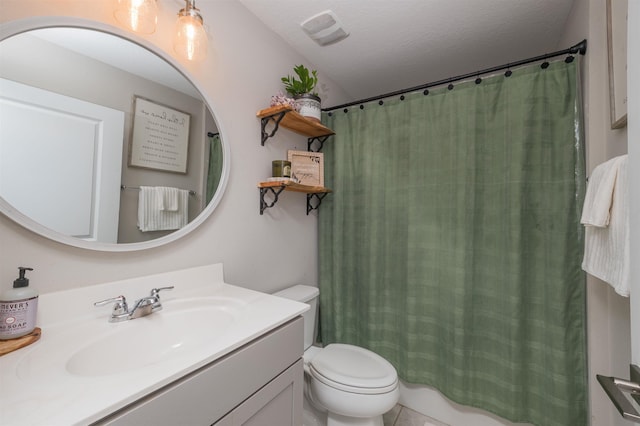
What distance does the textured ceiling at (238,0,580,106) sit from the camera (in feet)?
4.23

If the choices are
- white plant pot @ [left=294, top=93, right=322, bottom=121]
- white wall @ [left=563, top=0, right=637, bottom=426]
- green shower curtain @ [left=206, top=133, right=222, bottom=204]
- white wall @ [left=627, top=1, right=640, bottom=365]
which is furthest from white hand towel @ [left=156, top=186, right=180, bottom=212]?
white wall @ [left=563, top=0, right=637, bottom=426]

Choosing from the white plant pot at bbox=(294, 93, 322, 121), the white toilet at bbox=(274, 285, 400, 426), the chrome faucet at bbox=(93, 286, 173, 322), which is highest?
the white plant pot at bbox=(294, 93, 322, 121)

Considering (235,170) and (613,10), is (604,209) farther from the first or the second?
(235,170)

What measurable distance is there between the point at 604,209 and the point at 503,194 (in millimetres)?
493

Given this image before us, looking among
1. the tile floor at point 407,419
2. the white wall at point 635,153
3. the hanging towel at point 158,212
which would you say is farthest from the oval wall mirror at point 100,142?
the tile floor at point 407,419

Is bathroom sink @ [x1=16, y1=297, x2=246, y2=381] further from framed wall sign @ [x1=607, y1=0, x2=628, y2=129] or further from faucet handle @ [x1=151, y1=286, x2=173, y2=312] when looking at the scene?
framed wall sign @ [x1=607, y1=0, x2=628, y2=129]

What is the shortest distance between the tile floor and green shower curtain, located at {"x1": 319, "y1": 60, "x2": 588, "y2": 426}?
0.22 m

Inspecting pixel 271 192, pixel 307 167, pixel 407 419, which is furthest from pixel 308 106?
pixel 407 419

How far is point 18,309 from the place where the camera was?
64 centimetres

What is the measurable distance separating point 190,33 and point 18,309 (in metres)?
1.04

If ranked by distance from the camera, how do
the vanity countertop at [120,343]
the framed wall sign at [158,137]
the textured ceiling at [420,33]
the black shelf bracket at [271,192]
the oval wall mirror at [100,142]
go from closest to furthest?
the vanity countertop at [120,343], the oval wall mirror at [100,142], the framed wall sign at [158,137], the textured ceiling at [420,33], the black shelf bracket at [271,192]

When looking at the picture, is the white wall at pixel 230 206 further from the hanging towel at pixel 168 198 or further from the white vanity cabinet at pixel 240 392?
the white vanity cabinet at pixel 240 392

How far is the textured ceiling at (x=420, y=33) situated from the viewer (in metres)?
1.29

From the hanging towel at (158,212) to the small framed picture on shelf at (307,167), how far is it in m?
0.66
